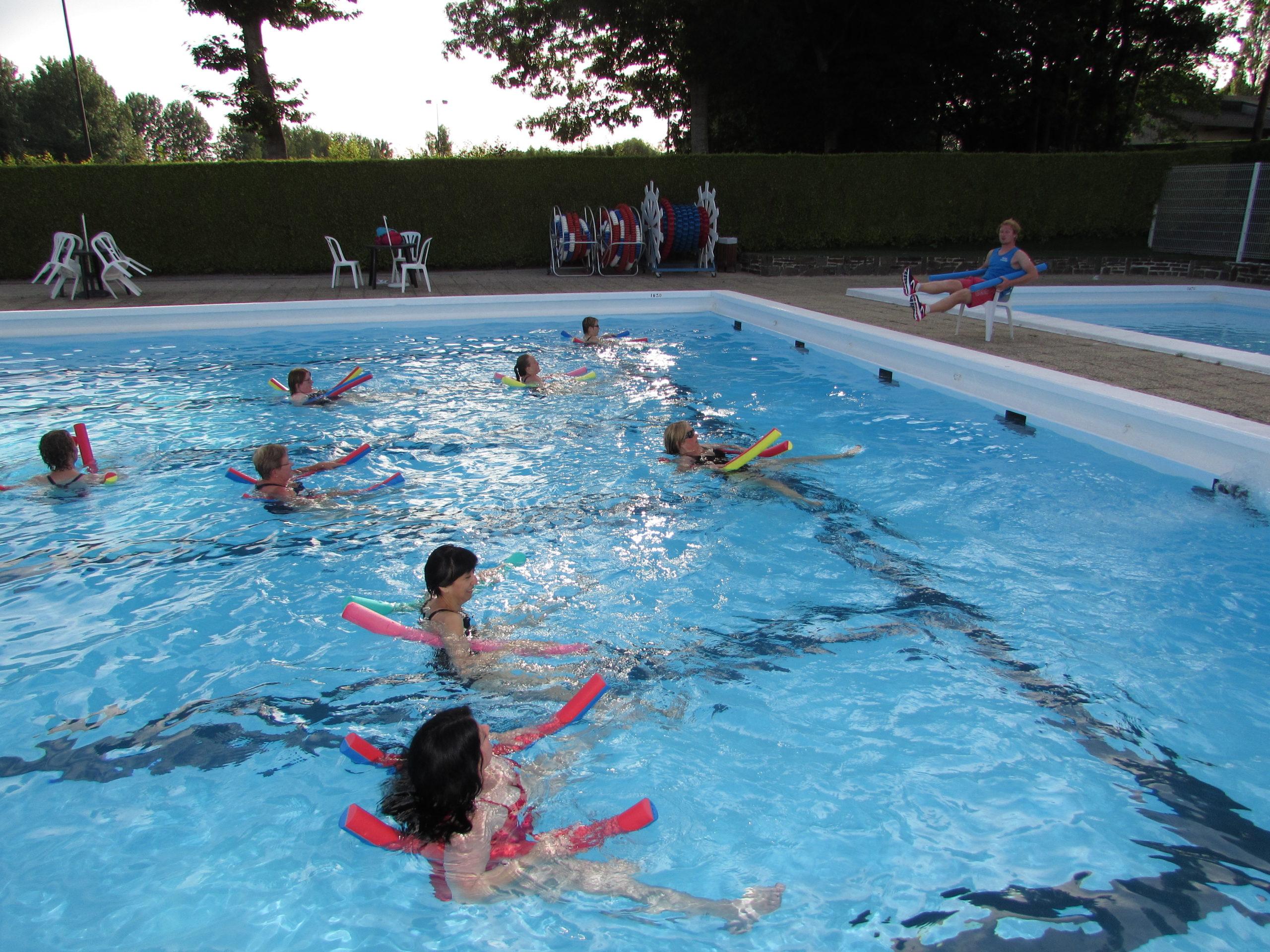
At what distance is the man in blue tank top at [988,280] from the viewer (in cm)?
872

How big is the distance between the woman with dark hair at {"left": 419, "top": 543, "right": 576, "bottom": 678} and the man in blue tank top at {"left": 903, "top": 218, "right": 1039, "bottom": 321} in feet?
22.8

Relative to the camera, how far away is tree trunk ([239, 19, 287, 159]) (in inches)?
806

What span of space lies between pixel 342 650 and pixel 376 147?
63449 mm

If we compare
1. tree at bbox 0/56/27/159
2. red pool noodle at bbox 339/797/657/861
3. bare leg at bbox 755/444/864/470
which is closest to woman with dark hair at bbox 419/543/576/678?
red pool noodle at bbox 339/797/657/861

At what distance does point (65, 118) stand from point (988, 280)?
204 ft

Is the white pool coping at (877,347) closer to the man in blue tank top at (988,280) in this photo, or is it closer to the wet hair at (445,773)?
the man in blue tank top at (988,280)

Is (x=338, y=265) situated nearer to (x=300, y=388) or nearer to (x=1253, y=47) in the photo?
(x=300, y=388)

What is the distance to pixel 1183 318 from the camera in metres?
12.5

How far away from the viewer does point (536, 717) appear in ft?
10.5

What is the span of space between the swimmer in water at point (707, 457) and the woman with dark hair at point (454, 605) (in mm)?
2480

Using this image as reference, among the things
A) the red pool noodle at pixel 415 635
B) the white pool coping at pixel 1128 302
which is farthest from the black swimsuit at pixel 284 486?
the white pool coping at pixel 1128 302

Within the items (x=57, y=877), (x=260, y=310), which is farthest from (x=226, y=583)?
(x=260, y=310)

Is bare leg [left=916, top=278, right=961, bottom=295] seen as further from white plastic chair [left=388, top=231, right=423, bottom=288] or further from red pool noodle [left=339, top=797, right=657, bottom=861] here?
white plastic chair [left=388, top=231, right=423, bottom=288]

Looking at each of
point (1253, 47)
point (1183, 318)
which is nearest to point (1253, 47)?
point (1253, 47)
